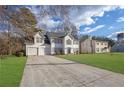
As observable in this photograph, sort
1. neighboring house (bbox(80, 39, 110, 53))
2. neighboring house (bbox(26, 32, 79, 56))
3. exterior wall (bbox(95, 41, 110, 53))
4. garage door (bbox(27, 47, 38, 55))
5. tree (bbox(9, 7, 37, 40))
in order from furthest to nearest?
exterior wall (bbox(95, 41, 110, 53)) → garage door (bbox(27, 47, 38, 55)) → neighboring house (bbox(80, 39, 110, 53)) → neighboring house (bbox(26, 32, 79, 56)) → tree (bbox(9, 7, 37, 40))

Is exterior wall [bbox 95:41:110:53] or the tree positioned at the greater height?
the tree

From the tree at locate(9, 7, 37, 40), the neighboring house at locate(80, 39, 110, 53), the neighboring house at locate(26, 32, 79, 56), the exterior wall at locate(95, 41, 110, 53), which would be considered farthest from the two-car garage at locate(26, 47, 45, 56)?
the tree at locate(9, 7, 37, 40)

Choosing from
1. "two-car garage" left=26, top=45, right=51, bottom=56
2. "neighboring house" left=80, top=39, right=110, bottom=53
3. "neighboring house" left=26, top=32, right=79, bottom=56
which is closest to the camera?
"neighboring house" left=26, top=32, right=79, bottom=56

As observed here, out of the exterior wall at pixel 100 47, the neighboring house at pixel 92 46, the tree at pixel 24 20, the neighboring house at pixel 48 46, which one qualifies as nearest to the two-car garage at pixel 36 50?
the neighboring house at pixel 48 46

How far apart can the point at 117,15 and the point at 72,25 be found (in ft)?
7.63

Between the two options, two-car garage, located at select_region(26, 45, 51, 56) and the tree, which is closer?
the tree

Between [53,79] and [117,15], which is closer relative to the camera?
[53,79]

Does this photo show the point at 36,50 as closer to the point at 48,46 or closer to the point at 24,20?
the point at 48,46

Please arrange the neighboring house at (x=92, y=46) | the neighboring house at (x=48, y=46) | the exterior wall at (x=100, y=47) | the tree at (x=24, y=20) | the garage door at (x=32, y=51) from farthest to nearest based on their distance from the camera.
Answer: the exterior wall at (x=100, y=47)
the garage door at (x=32, y=51)
the neighboring house at (x=92, y=46)
the neighboring house at (x=48, y=46)
the tree at (x=24, y=20)

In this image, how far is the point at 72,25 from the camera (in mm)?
12750

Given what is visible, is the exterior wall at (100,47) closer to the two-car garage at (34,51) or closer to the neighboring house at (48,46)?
the neighboring house at (48,46)

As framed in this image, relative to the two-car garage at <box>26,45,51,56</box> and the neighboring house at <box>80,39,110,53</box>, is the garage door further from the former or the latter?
the neighboring house at <box>80,39,110,53</box>
